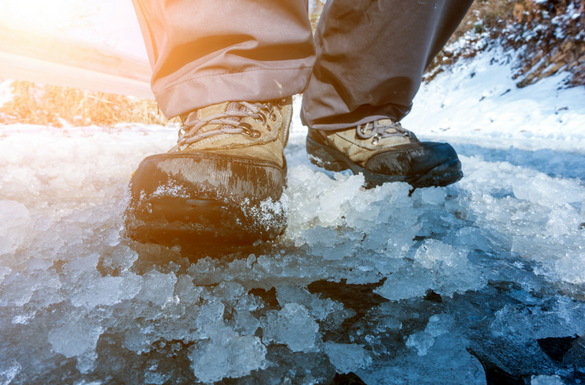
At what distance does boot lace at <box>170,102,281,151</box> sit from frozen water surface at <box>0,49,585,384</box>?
286 mm

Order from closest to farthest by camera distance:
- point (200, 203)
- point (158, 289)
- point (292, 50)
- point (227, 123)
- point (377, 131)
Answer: point (158, 289)
point (200, 203)
point (227, 123)
point (292, 50)
point (377, 131)

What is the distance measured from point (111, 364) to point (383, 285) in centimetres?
47

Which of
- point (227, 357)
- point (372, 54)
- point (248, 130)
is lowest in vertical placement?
point (227, 357)

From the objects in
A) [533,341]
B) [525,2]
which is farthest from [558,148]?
[525,2]

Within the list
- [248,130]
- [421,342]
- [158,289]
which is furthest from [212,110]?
[421,342]

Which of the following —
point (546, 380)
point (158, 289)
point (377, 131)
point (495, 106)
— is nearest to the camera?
point (546, 380)

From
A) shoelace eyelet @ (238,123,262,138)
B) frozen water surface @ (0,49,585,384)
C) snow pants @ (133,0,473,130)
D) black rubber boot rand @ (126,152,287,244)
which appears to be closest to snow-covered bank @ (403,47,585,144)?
snow pants @ (133,0,473,130)

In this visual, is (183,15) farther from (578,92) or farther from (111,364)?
(578,92)

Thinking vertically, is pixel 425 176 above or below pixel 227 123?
below

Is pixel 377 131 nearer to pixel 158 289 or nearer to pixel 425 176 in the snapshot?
pixel 425 176

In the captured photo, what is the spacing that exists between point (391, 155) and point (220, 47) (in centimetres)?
74

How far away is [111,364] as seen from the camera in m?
0.42

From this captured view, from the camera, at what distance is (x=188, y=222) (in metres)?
0.66

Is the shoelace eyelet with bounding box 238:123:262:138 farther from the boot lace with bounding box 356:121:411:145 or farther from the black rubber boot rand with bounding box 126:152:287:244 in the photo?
the boot lace with bounding box 356:121:411:145
